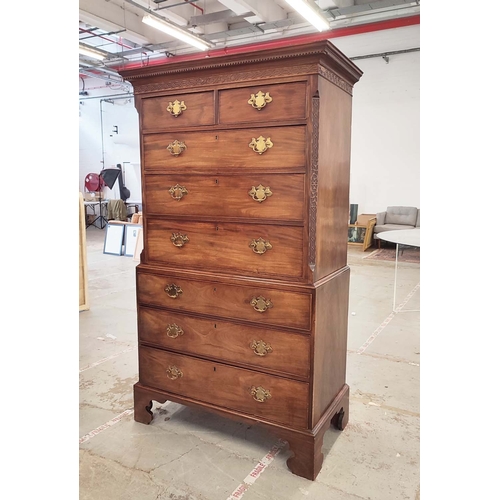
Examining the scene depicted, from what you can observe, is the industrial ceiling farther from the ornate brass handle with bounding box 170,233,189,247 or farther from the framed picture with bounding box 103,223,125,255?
the ornate brass handle with bounding box 170,233,189,247

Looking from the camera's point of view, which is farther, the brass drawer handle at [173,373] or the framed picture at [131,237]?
the framed picture at [131,237]

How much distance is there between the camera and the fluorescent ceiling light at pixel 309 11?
6114 millimetres

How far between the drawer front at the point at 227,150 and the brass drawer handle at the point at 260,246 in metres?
0.33

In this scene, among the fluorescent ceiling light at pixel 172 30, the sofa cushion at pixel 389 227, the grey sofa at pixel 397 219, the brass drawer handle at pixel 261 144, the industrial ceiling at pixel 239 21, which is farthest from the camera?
the grey sofa at pixel 397 219

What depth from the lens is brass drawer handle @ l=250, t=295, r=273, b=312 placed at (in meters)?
2.03

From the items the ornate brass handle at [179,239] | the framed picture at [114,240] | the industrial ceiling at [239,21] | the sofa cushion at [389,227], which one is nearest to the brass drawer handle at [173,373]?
the ornate brass handle at [179,239]

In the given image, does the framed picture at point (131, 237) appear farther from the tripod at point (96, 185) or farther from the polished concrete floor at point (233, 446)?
the tripod at point (96, 185)

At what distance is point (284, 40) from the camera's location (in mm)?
8750

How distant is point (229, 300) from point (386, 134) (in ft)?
25.6

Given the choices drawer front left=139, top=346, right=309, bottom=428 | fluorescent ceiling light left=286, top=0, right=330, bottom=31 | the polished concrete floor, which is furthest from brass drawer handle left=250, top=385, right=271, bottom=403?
fluorescent ceiling light left=286, top=0, right=330, bottom=31
